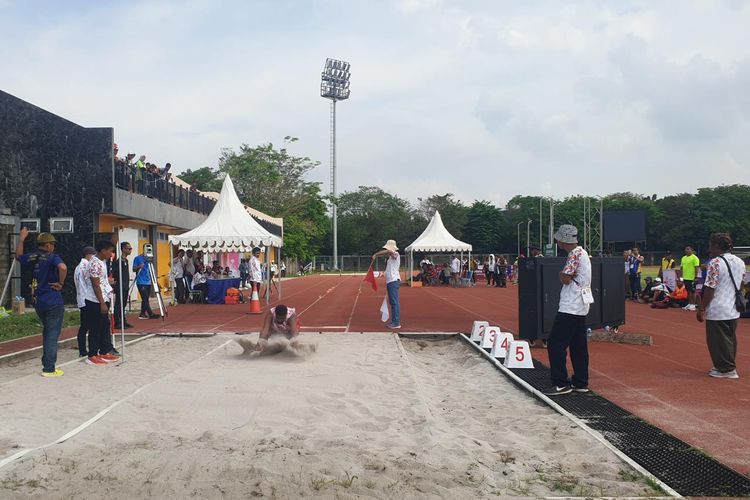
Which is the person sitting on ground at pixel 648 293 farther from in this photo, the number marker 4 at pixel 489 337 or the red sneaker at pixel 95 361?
the red sneaker at pixel 95 361

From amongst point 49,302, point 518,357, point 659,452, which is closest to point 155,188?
point 49,302

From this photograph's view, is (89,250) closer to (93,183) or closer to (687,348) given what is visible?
(687,348)

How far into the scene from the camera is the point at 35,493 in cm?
421

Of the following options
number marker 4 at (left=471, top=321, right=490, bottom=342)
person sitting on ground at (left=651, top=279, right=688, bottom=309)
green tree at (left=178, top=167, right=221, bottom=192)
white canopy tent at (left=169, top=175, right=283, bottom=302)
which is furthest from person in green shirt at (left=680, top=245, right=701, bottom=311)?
green tree at (left=178, top=167, right=221, bottom=192)

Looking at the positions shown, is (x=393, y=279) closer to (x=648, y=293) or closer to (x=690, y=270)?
(x=690, y=270)

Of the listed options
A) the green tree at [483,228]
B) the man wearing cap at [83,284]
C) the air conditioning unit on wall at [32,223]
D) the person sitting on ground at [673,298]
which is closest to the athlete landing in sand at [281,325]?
the man wearing cap at [83,284]

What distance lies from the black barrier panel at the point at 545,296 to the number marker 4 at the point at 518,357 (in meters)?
1.78

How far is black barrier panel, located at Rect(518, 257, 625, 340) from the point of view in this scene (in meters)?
11.0

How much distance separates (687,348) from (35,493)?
10157mm

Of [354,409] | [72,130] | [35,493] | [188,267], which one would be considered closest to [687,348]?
[354,409]

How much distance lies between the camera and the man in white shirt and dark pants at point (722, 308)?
841cm

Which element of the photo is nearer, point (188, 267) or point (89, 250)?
point (89, 250)

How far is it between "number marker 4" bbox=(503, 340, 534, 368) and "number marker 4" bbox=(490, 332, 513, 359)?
0.64 meters

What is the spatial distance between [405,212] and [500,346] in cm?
8958
